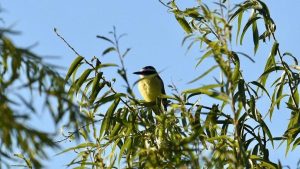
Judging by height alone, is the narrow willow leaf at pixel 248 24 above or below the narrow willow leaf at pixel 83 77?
above

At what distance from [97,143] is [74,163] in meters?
0.18

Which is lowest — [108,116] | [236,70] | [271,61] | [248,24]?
[108,116]

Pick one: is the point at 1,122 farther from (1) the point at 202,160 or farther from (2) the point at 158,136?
(2) the point at 158,136

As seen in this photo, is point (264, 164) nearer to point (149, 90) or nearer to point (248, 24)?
point (248, 24)

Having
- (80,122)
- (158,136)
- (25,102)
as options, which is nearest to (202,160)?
(80,122)

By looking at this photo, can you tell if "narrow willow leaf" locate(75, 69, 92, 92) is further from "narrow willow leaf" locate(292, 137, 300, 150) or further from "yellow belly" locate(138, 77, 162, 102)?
"yellow belly" locate(138, 77, 162, 102)

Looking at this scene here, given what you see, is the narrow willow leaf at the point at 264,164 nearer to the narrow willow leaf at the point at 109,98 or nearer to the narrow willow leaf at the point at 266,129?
the narrow willow leaf at the point at 266,129

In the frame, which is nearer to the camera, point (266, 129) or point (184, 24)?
point (266, 129)

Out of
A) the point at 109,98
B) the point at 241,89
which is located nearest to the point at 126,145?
the point at 109,98

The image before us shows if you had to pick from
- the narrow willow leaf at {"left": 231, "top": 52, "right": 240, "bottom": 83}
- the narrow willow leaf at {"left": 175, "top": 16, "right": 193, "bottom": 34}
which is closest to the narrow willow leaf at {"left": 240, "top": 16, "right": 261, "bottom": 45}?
the narrow willow leaf at {"left": 175, "top": 16, "right": 193, "bottom": 34}

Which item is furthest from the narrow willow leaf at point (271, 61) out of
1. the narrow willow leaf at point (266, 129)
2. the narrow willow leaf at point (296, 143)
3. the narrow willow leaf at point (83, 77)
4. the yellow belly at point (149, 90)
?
the yellow belly at point (149, 90)

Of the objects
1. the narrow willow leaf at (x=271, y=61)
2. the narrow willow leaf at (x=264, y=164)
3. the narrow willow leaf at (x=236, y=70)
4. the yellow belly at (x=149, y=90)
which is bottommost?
the narrow willow leaf at (x=264, y=164)

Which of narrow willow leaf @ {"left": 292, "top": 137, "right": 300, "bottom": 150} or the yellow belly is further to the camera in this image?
the yellow belly

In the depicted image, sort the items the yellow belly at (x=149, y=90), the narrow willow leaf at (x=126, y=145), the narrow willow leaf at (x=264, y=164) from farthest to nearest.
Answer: the yellow belly at (x=149, y=90) < the narrow willow leaf at (x=126, y=145) < the narrow willow leaf at (x=264, y=164)
